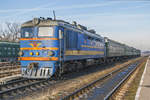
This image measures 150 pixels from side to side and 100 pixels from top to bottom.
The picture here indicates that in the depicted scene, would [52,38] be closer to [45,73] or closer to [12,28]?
[45,73]

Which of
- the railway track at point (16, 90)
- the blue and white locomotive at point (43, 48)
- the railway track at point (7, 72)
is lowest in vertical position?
the railway track at point (16, 90)

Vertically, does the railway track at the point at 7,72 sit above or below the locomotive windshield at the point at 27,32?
below

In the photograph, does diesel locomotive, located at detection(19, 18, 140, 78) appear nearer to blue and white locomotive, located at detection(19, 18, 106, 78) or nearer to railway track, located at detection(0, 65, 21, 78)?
blue and white locomotive, located at detection(19, 18, 106, 78)

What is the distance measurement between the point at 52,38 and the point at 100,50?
13.2 metres

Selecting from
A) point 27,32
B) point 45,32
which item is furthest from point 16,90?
Answer: point 27,32

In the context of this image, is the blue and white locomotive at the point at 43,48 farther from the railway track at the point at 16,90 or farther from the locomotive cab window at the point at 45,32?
the railway track at the point at 16,90

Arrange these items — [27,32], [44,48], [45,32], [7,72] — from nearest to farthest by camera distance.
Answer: [44,48], [45,32], [27,32], [7,72]

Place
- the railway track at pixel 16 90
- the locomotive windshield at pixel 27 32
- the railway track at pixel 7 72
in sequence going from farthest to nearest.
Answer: the railway track at pixel 7 72 → the locomotive windshield at pixel 27 32 → the railway track at pixel 16 90

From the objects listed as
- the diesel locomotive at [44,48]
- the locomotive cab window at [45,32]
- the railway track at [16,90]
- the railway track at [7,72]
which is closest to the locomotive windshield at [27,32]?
the diesel locomotive at [44,48]

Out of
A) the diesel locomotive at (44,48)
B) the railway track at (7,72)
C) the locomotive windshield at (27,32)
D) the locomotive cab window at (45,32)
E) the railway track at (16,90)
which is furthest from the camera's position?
the railway track at (7,72)

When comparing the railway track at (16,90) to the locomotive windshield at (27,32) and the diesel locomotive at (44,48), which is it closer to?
the diesel locomotive at (44,48)

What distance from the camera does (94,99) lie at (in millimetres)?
9297

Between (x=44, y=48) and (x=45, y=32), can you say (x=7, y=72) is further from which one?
(x=45, y=32)

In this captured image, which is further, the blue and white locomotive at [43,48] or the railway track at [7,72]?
the railway track at [7,72]
